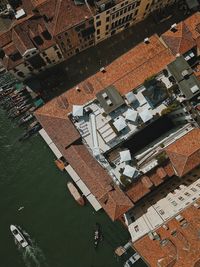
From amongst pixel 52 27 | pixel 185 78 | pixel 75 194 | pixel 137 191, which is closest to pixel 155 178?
pixel 137 191

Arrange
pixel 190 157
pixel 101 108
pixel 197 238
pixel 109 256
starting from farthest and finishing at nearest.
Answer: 1. pixel 109 256
2. pixel 101 108
3. pixel 190 157
4. pixel 197 238

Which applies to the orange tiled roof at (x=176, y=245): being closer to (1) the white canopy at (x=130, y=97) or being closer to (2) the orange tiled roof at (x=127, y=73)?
(1) the white canopy at (x=130, y=97)

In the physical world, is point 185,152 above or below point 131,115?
below

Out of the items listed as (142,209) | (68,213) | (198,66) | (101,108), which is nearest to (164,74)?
(198,66)

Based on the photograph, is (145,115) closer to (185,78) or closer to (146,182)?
(185,78)

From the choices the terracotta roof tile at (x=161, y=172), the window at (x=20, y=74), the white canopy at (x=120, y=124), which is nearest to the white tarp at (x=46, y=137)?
the window at (x=20, y=74)

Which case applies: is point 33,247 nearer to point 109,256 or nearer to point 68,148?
point 109,256

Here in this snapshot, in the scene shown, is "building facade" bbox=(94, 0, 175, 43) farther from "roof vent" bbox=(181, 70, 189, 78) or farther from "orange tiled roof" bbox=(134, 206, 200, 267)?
"orange tiled roof" bbox=(134, 206, 200, 267)
